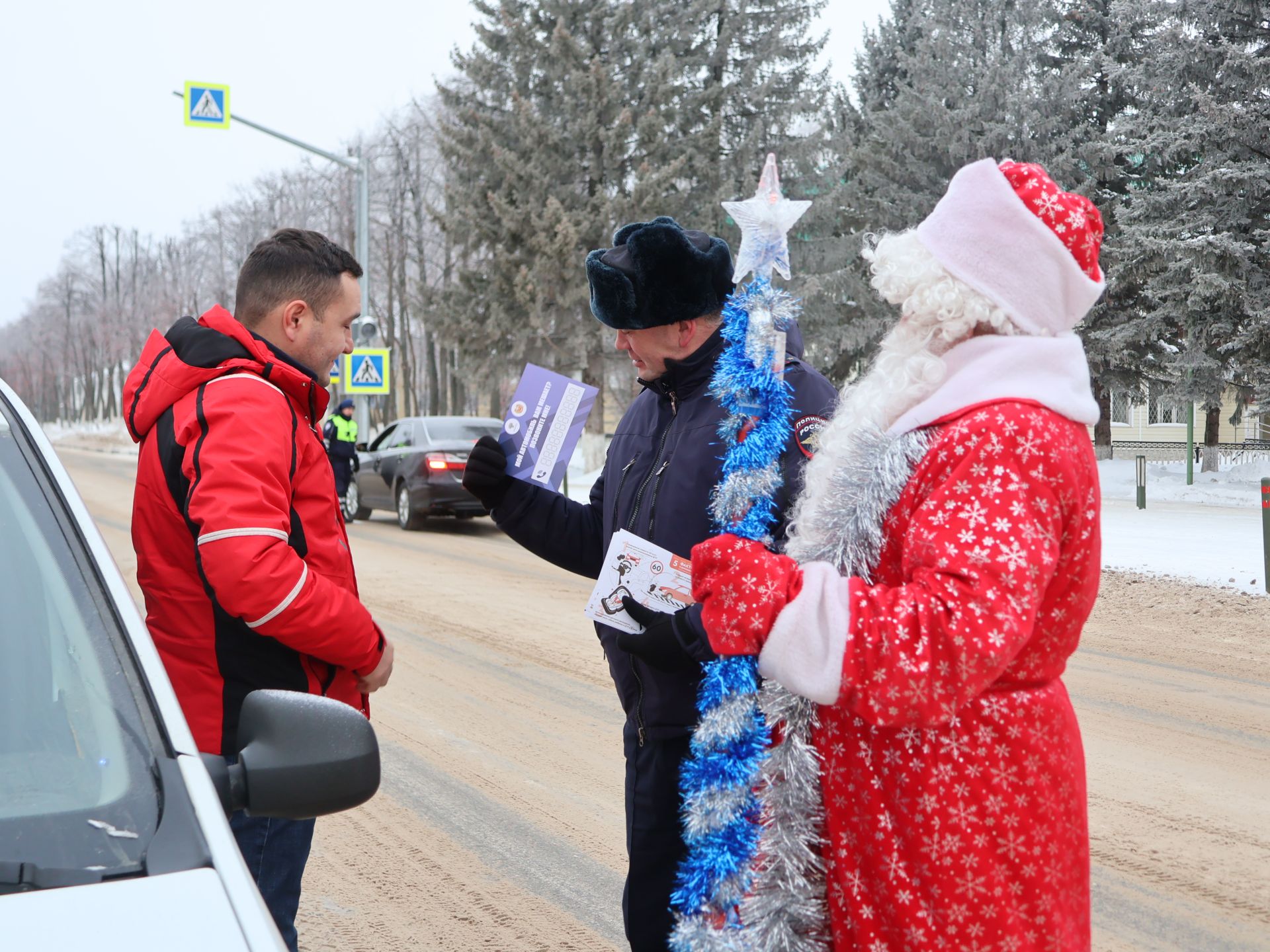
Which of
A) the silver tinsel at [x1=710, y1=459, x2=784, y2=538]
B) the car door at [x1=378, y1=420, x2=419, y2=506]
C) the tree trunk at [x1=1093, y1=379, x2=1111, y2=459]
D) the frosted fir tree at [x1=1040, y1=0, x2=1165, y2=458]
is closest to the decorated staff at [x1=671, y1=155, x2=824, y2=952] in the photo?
the silver tinsel at [x1=710, y1=459, x2=784, y2=538]

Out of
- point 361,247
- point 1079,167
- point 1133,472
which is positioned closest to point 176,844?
point 361,247

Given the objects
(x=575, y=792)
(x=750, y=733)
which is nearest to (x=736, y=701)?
(x=750, y=733)

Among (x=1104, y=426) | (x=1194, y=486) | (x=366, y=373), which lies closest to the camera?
(x=366, y=373)

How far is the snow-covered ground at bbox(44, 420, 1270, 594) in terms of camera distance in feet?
37.4

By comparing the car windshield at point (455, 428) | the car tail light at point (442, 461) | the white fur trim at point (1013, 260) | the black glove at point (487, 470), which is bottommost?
the car tail light at point (442, 461)

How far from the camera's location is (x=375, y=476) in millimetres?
16984

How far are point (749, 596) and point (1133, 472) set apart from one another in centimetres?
2608

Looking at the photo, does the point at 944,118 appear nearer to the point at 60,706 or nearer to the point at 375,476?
the point at 375,476

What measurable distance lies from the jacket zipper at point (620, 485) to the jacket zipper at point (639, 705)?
35cm

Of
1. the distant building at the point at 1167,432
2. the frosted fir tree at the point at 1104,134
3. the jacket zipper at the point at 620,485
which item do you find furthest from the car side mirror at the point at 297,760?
the distant building at the point at 1167,432

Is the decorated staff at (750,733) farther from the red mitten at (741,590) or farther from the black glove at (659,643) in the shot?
the red mitten at (741,590)

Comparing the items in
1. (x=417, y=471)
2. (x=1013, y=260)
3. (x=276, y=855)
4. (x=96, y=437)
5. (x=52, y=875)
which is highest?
(x=1013, y=260)

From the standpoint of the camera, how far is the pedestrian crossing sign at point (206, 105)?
1778 cm

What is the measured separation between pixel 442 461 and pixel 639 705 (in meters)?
13.0
